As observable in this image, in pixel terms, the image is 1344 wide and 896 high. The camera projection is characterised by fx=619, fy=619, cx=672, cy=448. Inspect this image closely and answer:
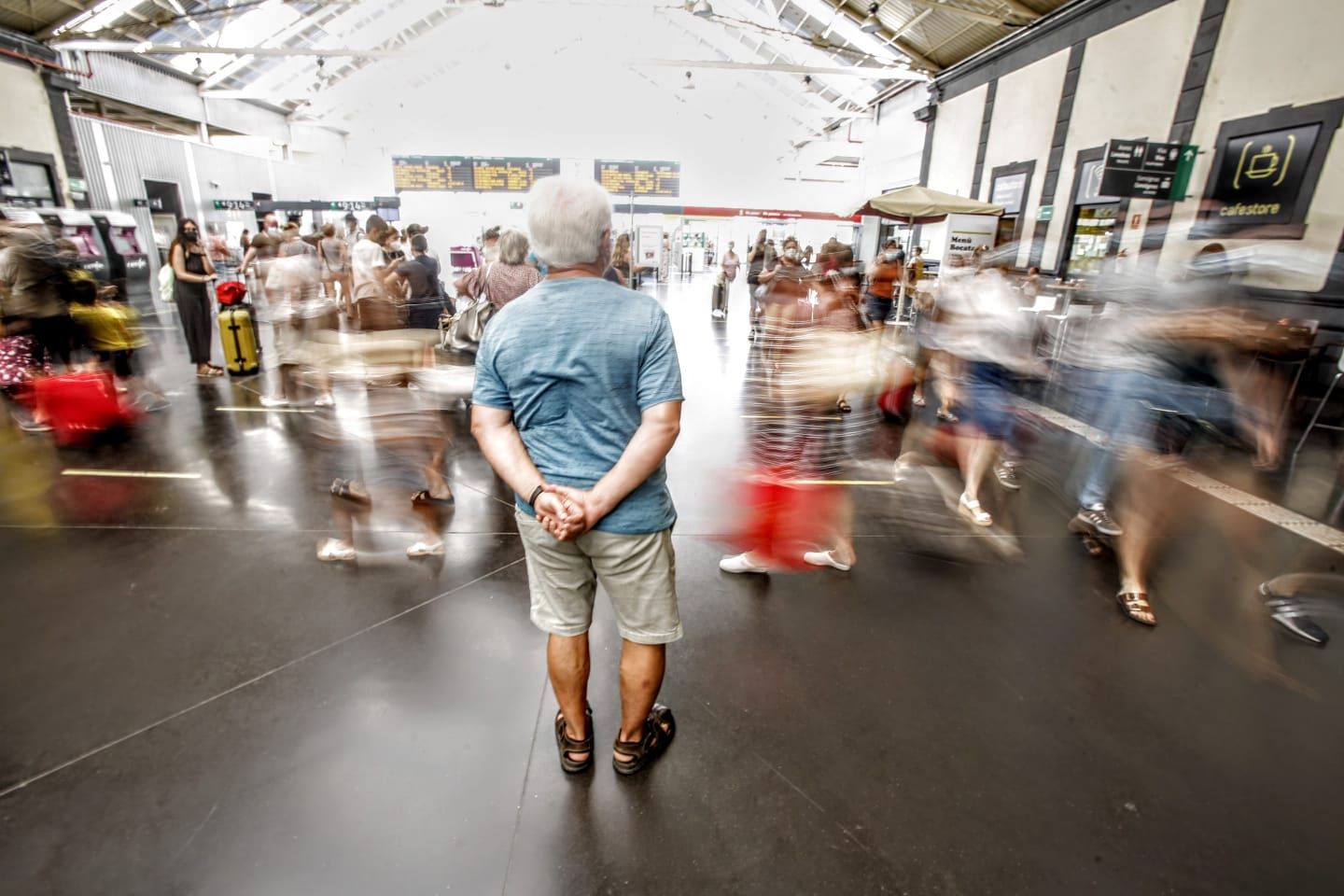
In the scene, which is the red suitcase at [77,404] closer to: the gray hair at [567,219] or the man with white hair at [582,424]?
the man with white hair at [582,424]

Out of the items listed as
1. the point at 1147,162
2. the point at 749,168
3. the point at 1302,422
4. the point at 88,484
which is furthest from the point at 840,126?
the point at 88,484

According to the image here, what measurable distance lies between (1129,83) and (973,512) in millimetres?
8321

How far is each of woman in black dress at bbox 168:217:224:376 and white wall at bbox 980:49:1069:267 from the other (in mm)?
11522

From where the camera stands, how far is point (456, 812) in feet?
5.91

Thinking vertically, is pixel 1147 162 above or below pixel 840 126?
below

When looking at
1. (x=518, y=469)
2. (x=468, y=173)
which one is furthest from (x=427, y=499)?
(x=468, y=173)

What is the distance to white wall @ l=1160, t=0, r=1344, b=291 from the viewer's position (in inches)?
238

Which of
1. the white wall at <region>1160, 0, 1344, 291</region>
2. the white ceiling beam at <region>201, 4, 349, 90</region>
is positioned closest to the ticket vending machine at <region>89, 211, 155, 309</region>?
the white ceiling beam at <region>201, 4, 349, 90</region>

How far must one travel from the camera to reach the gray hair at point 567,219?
1439mm

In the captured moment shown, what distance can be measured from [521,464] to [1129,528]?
9.69 ft

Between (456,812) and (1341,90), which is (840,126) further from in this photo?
(456,812)

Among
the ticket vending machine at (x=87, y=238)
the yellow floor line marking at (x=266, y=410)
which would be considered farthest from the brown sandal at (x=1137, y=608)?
the ticket vending machine at (x=87, y=238)

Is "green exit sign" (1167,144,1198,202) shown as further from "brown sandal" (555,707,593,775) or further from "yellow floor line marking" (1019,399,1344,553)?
"brown sandal" (555,707,593,775)

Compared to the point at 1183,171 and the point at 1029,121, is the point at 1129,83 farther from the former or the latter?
the point at 1029,121
